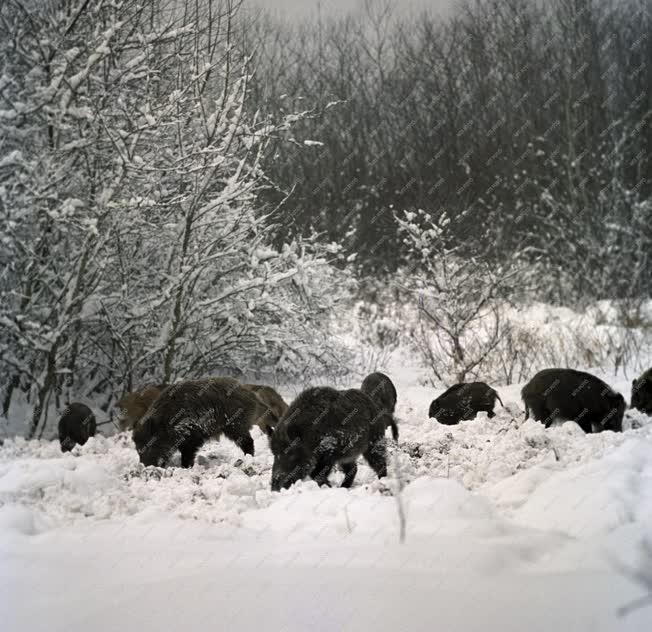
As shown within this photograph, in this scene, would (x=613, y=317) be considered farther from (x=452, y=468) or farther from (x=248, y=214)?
(x=452, y=468)

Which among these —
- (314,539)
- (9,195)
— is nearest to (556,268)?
(9,195)

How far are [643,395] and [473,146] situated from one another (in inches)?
790

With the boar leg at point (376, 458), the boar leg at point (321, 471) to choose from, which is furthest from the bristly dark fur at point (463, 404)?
the boar leg at point (321, 471)

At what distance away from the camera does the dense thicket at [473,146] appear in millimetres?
10859

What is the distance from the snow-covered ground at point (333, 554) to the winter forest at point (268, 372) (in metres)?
0.01

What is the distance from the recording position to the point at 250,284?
28.4 feet

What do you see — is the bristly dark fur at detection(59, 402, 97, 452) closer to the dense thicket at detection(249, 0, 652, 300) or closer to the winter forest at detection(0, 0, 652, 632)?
the winter forest at detection(0, 0, 652, 632)

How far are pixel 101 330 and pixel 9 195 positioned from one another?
2545mm

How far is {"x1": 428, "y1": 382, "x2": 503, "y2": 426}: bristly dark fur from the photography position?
716 cm

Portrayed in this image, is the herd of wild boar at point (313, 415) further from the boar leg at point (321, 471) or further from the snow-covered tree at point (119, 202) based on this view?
the snow-covered tree at point (119, 202)

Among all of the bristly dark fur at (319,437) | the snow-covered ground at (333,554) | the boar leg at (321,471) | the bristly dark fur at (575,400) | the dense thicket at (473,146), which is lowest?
the snow-covered ground at (333,554)

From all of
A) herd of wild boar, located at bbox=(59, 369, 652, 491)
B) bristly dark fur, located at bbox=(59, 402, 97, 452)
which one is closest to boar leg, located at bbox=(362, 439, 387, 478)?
herd of wild boar, located at bbox=(59, 369, 652, 491)

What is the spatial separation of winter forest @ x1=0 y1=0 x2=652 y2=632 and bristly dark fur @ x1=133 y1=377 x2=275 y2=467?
0.07 ft

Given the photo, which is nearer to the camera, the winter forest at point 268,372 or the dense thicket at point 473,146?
the winter forest at point 268,372
